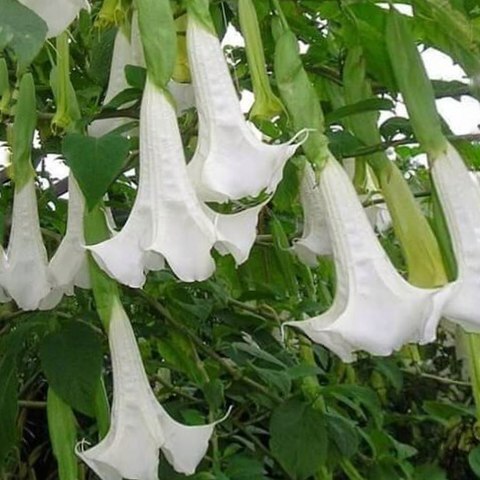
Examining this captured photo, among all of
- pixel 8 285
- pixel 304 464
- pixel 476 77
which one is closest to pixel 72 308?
pixel 304 464

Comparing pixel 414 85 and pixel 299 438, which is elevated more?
pixel 414 85

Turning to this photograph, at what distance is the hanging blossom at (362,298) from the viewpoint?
54 centimetres

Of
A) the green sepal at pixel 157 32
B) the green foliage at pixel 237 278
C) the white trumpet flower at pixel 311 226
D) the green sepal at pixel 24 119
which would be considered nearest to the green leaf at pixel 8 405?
the green foliage at pixel 237 278

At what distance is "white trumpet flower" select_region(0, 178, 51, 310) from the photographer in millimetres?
750

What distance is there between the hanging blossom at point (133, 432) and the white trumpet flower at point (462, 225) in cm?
23

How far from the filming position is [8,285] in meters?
0.75

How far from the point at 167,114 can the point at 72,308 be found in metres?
0.63

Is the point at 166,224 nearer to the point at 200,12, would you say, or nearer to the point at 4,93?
the point at 200,12

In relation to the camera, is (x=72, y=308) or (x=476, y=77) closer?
(x=476, y=77)

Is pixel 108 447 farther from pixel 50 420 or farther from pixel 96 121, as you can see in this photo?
pixel 96 121

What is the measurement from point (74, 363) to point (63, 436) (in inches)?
4.8

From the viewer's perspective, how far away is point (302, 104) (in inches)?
24.2

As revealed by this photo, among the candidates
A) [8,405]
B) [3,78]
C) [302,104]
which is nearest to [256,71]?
[302,104]

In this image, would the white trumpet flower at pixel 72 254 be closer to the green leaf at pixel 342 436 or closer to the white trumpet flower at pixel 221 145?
the white trumpet flower at pixel 221 145
